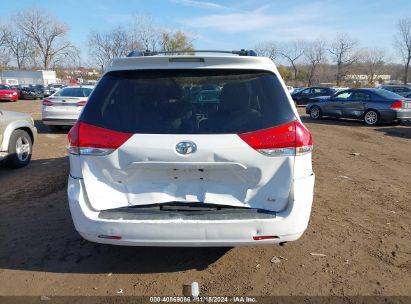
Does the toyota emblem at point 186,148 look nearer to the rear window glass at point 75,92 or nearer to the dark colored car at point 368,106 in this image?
the rear window glass at point 75,92

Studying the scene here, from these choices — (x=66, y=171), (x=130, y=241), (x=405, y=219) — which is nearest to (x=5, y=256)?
(x=130, y=241)

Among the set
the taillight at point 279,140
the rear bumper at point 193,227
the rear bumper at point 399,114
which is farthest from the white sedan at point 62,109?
the rear bumper at point 399,114

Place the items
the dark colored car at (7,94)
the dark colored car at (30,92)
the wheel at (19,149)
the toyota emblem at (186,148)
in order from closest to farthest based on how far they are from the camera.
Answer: the toyota emblem at (186,148)
the wheel at (19,149)
the dark colored car at (7,94)
the dark colored car at (30,92)

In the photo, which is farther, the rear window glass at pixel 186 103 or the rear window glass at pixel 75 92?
the rear window glass at pixel 75 92

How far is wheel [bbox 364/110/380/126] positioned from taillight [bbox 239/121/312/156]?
47.6 ft

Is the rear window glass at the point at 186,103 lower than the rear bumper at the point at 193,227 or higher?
higher

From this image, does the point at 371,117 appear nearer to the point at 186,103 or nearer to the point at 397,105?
the point at 397,105

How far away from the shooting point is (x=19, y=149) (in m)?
7.50

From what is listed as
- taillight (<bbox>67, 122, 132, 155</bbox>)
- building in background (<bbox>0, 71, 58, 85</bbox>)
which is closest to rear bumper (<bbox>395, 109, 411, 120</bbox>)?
taillight (<bbox>67, 122, 132, 155</bbox>)

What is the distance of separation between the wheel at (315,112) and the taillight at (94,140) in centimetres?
1707

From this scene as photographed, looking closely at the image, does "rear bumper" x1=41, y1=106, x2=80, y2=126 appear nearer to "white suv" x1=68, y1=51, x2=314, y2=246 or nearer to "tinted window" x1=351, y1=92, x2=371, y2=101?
"white suv" x1=68, y1=51, x2=314, y2=246

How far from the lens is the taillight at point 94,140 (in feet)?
9.41

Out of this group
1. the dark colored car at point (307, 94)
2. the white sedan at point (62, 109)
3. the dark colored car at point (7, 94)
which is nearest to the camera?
the white sedan at point (62, 109)

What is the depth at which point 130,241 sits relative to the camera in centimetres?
291
